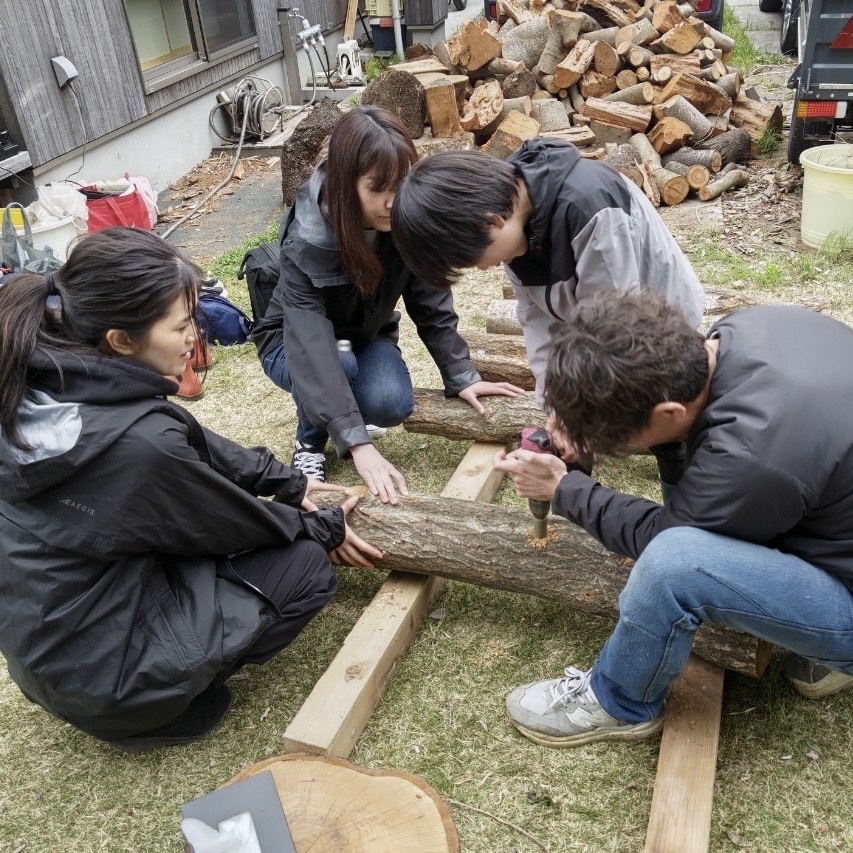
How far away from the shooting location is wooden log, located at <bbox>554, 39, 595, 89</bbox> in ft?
21.3

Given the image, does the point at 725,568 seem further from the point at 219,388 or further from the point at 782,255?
the point at 782,255

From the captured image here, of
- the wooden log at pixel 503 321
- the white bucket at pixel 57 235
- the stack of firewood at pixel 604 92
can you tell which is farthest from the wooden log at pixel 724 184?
the white bucket at pixel 57 235

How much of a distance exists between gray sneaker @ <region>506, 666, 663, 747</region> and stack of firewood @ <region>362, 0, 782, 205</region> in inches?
170

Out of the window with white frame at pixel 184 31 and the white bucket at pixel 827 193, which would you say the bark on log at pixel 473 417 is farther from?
the window with white frame at pixel 184 31

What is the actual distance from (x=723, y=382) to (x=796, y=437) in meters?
0.19

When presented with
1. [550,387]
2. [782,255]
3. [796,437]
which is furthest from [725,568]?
[782,255]

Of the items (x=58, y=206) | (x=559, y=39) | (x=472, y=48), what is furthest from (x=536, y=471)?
(x=559, y=39)

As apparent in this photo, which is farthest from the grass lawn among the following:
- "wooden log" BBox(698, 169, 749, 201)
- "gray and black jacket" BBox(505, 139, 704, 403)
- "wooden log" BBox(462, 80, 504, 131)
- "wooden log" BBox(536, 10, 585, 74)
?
"wooden log" BBox(536, 10, 585, 74)

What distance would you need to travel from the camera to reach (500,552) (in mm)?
2332

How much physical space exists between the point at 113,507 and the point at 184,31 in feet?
22.6

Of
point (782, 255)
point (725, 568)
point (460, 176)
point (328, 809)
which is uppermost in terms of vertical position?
point (460, 176)

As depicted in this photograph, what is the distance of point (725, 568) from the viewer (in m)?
1.62

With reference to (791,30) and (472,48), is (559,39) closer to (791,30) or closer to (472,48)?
(472,48)

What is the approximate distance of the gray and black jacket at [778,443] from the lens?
1.51 meters
